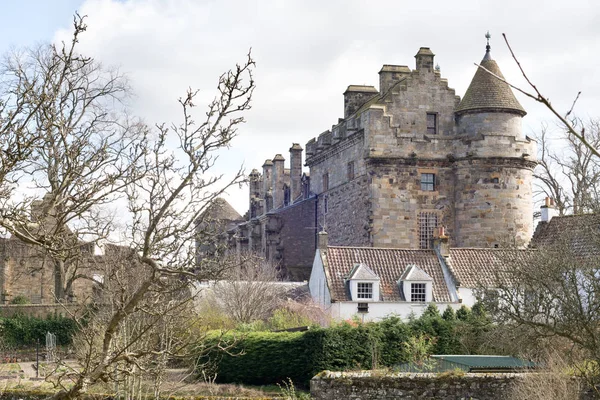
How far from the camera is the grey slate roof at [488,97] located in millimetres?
46562

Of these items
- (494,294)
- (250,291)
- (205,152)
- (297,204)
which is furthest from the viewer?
(297,204)

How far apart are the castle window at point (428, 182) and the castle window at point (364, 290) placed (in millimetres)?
9254

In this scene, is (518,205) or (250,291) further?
(518,205)

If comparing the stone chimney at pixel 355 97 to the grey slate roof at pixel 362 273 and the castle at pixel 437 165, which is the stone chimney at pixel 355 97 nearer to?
the castle at pixel 437 165

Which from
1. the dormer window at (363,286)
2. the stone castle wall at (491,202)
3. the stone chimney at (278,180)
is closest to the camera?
the dormer window at (363,286)

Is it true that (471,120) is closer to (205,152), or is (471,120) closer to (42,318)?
(42,318)

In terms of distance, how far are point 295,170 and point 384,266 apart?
889 inches

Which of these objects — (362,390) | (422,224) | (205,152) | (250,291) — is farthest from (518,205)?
(205,152)

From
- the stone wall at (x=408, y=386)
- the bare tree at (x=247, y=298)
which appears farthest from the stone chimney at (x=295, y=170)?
the stone wall at (x=408, y=386)

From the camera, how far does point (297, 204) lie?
188 feet

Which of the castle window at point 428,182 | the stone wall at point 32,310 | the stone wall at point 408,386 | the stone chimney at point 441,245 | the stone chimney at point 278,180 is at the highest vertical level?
the stone chimney at point 278,180

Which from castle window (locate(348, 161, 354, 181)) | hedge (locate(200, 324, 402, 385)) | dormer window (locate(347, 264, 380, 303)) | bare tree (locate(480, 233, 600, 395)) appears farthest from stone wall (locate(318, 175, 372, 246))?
bare tree (locate(480, 233, 600, 395))

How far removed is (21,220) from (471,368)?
2107 cm

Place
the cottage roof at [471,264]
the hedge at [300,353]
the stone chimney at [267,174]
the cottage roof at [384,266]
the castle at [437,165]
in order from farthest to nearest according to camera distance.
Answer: the stone chimney at [267,174], the castle at [437,165], the cottage roof at [384,266], the cottage roof at [471,264], the hedge at [300,353]
